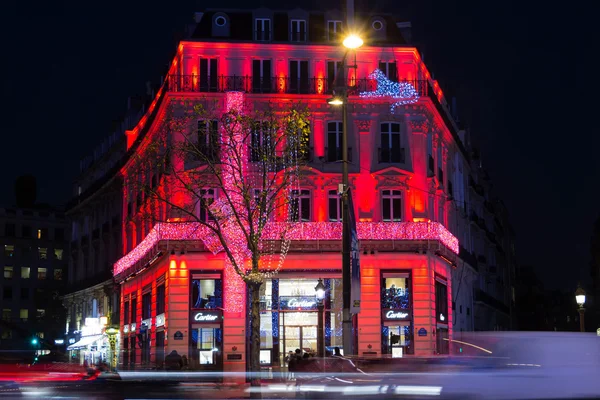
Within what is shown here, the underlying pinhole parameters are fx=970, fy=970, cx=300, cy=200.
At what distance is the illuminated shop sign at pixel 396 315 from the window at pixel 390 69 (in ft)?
37.8

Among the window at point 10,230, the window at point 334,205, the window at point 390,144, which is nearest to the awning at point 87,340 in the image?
the window at point 334,205

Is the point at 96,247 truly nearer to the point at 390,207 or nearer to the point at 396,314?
the point at 390,207

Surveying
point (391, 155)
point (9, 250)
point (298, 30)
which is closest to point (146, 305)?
point (391, 155)

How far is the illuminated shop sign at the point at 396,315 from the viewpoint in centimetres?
4588

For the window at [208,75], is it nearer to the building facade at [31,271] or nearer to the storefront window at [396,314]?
the storefront window at [396,314]

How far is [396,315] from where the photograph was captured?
151 feet

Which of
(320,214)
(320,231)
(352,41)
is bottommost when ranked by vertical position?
(320,231)

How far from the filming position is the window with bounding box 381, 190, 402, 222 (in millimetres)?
47031

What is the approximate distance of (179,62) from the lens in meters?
48.3

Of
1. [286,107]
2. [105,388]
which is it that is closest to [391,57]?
[286,107]

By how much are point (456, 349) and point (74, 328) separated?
68937 millimetres

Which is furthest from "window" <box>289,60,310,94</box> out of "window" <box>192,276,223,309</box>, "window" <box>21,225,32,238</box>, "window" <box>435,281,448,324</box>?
"window" <box>21,225,32,238</box>

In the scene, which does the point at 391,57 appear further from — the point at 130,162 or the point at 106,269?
the point at 106,269

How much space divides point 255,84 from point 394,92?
685cm
